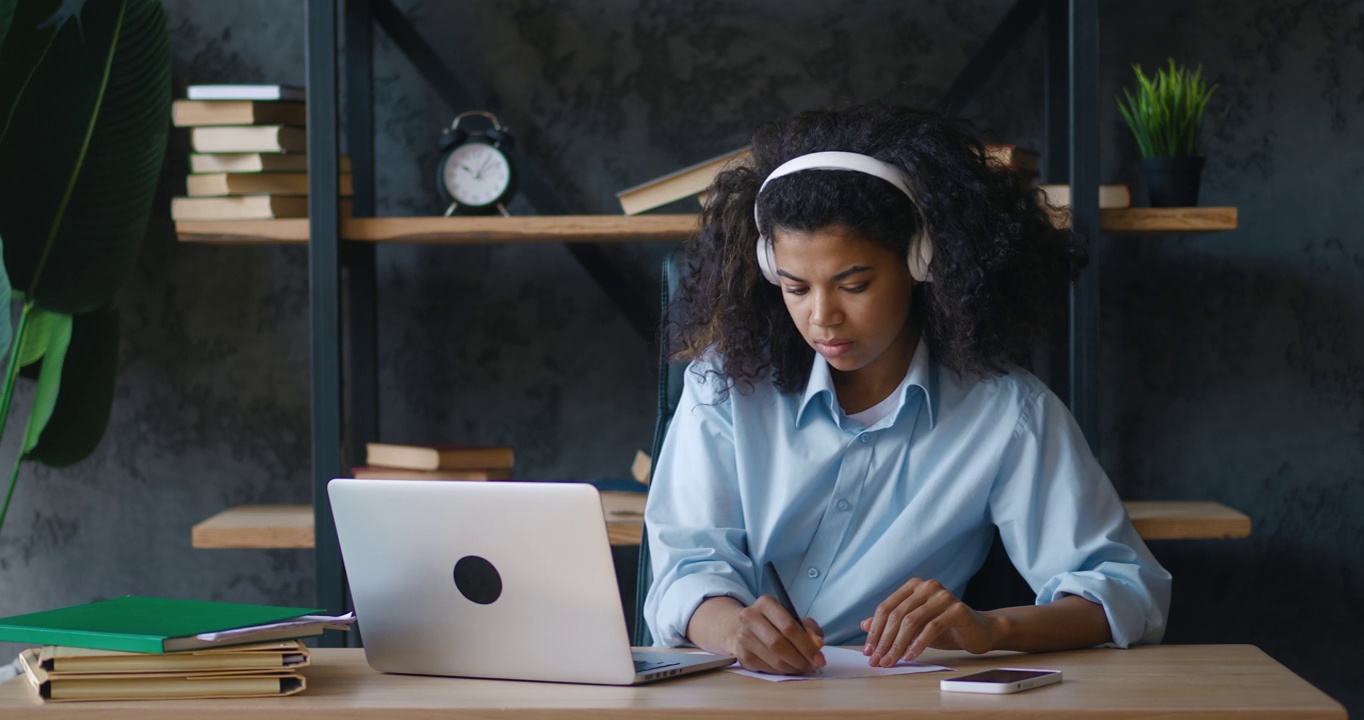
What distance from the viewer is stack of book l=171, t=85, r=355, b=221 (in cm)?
203

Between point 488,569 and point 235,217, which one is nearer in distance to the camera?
point 488,569

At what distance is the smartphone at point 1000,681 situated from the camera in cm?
101

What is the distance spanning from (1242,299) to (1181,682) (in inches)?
56.2

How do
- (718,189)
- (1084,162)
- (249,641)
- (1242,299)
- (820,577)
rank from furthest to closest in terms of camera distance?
(1242,299)
(1084,162)
(718,189)
(820,577)
(249,641)

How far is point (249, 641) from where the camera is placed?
1042 mm

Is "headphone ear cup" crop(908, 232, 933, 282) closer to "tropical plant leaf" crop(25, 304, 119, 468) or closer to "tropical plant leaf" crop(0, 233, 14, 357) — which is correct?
"tropical plant leaf" crop(0, 233, 14, 357)

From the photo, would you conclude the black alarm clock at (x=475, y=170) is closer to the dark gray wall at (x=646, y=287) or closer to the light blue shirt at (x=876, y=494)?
the dark gray wall at (x=646, y=287)

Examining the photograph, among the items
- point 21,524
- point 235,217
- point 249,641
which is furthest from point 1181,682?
point 21,524

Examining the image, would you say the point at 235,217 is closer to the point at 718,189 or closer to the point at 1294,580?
the point at 718,189

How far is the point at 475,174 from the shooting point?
7.03 feet

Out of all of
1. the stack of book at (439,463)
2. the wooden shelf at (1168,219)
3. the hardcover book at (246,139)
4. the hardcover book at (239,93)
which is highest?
the hardcover book at (239,93)

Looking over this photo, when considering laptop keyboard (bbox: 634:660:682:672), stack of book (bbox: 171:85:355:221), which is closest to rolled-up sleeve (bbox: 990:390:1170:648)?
laptop keyboard (bbox: 634:660:682:672)

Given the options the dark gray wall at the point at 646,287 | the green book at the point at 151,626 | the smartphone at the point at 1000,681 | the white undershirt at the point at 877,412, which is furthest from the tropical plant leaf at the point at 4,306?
the smartphone at the point at 1000,681

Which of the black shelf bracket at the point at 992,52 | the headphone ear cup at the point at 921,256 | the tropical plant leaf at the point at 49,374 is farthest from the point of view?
the black shelf bracket at the point at 992,52
